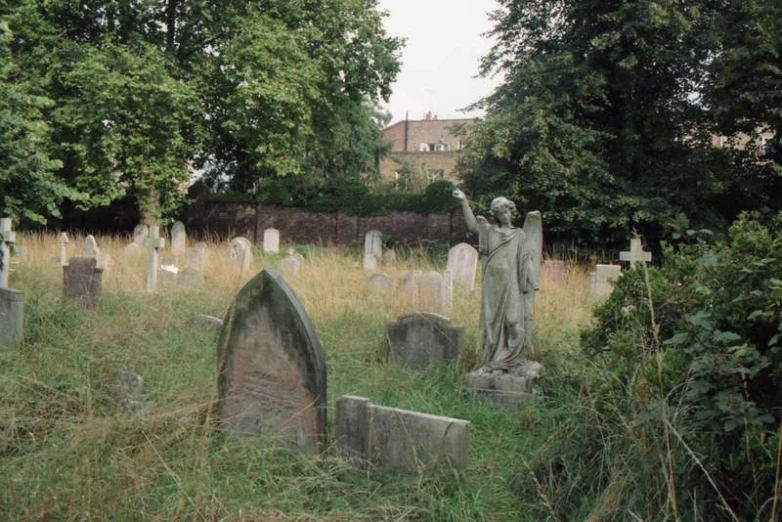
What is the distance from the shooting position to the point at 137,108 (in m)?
21.4

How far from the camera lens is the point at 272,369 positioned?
17.0 ft

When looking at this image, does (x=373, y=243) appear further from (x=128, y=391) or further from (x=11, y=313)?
(x=128, y=391)

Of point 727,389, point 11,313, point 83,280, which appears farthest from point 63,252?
point 727,389

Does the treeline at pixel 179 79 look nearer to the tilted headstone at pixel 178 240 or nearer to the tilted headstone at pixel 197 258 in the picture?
the tilted headstone at pixel 178 240

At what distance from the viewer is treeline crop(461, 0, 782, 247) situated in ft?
62.6

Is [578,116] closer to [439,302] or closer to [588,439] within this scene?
[439,302]

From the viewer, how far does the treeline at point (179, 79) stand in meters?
21.0

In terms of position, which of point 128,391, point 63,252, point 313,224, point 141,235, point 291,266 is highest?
point 313,224

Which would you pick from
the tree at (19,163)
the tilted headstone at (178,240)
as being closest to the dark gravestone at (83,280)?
the tree at (19,163)

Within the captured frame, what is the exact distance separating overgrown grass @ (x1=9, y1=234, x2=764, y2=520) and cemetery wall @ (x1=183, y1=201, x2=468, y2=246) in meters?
17.4

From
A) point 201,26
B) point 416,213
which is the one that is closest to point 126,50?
point 201,26

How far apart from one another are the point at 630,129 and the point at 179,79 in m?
13.5

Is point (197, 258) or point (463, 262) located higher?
point (463, 262)

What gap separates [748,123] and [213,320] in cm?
1628
